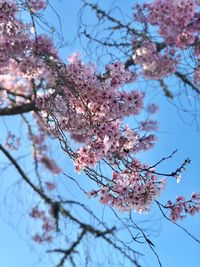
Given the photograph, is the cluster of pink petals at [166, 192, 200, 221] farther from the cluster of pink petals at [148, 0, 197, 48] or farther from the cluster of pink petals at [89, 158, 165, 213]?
the cluster of pink petals at [148, 0, 197, 48]

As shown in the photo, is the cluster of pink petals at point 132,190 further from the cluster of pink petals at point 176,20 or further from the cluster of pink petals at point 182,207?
the cluster of pink petals at point 176,20

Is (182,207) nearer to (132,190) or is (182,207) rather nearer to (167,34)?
(132,190)

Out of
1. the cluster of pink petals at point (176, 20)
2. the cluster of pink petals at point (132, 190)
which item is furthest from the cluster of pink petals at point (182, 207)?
the cluster of pink petals at point (176, 20)

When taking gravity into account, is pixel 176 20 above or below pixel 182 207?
above

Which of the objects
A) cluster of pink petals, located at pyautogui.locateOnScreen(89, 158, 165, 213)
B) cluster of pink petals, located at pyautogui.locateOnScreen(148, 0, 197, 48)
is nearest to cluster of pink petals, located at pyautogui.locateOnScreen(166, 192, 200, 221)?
cluster of pink petals, located at pyautogui.locateOnScreen(89, 158, 165, 213)

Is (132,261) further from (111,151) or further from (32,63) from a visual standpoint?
(32,63)

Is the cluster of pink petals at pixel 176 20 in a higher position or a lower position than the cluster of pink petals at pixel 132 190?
higher

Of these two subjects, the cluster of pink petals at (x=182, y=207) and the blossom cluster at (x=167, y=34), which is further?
the blossom cluster at (x=167, y=34)

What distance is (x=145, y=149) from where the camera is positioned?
184 inches

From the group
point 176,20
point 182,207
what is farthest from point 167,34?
point 182,207

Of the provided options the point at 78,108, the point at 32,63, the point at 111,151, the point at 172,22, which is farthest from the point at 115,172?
the point at 172,22

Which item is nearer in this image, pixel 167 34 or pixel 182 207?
pixel 182 207

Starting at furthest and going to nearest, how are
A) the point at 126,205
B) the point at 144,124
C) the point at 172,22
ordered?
the point at 144,124
the point at 172,22
the point at 126,205

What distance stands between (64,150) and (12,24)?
2.07 metres
